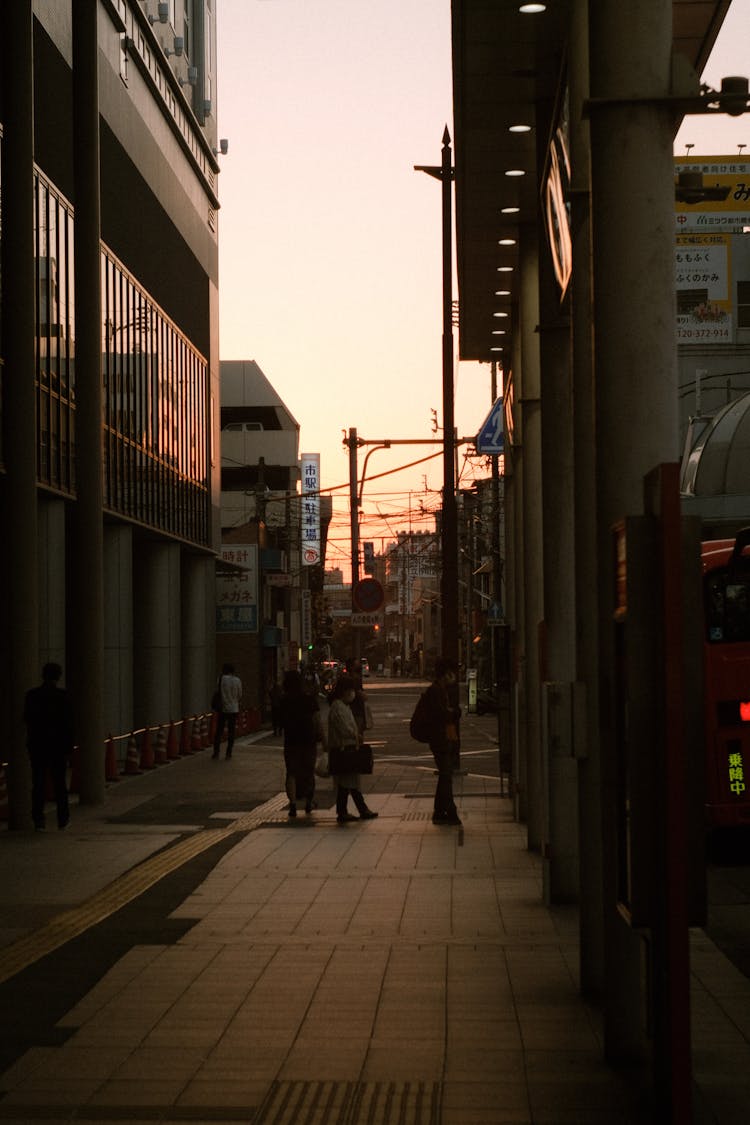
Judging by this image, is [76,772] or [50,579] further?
[50,579]

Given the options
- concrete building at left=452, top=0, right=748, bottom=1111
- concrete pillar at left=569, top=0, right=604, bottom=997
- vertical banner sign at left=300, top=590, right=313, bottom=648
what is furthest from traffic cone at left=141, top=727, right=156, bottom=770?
vertical banner sign at left=300, top=590, right=313, bottom=648

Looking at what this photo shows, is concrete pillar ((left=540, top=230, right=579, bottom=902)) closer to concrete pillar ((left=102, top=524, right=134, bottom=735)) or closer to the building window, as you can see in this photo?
the building window

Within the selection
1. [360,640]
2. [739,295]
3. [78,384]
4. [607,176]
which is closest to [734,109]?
[607,176]

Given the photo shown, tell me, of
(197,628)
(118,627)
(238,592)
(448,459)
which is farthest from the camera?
(238,592)

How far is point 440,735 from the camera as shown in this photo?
19.4 metres

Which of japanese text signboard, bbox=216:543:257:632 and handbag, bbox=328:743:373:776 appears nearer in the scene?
handbag, bbox=328:743:373:776

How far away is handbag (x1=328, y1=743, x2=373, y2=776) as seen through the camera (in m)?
19.5

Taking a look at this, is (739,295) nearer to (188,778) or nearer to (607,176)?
(188,778)

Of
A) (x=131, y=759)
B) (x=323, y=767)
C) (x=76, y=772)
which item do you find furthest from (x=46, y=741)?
(x=131, y=759)

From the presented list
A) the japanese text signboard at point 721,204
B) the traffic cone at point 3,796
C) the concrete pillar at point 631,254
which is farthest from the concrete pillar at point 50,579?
the japanese text signboard at point 721,204

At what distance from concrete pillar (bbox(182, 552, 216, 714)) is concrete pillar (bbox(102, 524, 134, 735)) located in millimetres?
9408

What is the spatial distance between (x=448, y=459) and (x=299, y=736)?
10.6m

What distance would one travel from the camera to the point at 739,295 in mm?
→ 57031

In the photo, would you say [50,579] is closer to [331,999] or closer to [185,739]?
[185,739]
